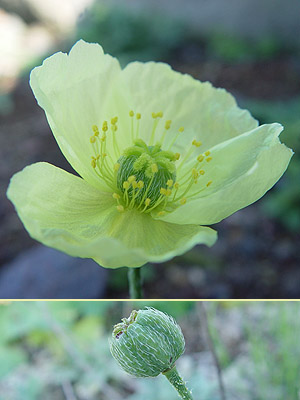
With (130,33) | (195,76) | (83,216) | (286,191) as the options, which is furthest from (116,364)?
(130,33)

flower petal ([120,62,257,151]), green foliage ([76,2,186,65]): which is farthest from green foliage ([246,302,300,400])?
green foliage ([76,2,186,65])

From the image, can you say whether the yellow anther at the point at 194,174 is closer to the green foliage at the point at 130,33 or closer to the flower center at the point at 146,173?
the flower center at the point at 146,173

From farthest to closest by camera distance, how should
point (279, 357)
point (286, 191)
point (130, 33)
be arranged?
point (130, 33)
point (286, 191)
point (279, 357)

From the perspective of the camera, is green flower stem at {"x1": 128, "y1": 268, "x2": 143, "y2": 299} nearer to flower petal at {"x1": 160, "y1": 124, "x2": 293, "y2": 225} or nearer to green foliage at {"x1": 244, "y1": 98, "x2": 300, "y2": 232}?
flower petal at {"x1": 160, "y1": 124, "x2": 293, "y2": 225}

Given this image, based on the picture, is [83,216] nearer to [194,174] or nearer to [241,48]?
[194,174]

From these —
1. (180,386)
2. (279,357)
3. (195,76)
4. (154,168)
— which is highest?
(154,168)

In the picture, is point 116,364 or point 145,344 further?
point 116,364

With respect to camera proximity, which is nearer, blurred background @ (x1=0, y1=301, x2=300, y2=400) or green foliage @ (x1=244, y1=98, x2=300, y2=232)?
blurred background @ (x1=0, y1=301, x2=300, y2=400)
